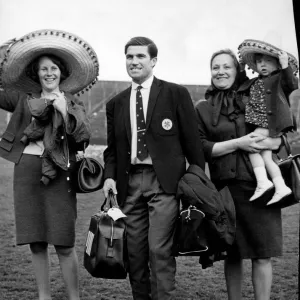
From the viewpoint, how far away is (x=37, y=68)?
3709 millimetres

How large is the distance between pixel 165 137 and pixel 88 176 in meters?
0.61

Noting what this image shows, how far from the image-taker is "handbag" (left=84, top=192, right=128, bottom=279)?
3189 mm

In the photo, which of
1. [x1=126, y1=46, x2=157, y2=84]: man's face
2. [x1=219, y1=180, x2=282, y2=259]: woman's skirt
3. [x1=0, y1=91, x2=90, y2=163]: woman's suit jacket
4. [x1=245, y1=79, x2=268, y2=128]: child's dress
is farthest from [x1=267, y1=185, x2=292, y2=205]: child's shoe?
[x1=0, y1=91, x2=90, y2=163]: woman's suit jacket

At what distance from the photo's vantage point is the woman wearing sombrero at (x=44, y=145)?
3.50m

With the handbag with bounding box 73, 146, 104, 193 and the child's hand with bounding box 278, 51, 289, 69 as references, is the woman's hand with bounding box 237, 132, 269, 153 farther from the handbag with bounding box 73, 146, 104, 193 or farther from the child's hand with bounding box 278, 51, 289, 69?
the handbag with bounding box 73, 146, 104, 193

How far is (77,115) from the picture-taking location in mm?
3518

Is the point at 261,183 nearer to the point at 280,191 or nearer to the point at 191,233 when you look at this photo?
the point at 280,191

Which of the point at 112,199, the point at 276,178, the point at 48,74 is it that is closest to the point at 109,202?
the point at 112,199

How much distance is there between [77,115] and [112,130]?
0.82ft

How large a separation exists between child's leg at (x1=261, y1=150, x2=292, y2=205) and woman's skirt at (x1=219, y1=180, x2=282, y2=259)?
0.13 meters

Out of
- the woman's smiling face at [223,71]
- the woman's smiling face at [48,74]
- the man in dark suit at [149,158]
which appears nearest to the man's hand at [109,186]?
the man in dark suit at [149,158]

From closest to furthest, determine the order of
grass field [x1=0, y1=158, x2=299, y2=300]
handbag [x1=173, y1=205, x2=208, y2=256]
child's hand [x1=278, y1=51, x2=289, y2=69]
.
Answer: handbag [x1=173, y1=205, x2=208, y2=256], child's hand [x1=278, y1=51, x2=289, y2=69], grass field [x1=0, y1=158, x2=299, y2=300]

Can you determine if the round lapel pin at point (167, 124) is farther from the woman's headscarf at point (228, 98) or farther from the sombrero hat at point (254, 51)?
the sombrero hat at point (254, 51)

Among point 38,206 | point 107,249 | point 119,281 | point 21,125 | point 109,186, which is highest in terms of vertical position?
point 21,125
